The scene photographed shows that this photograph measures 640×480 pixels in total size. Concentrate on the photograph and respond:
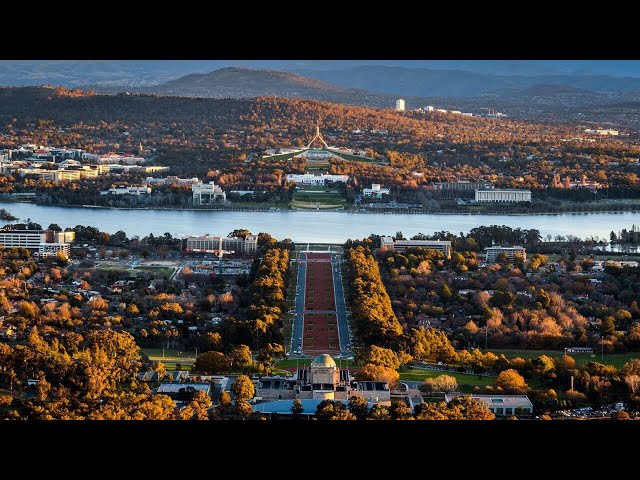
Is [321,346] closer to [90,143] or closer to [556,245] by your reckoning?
[556,245]

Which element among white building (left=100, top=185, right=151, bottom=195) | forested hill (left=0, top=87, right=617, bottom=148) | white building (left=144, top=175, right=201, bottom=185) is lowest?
white building (left=100, top=185, right=151, bottom=195)

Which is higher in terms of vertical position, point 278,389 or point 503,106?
point 503,106

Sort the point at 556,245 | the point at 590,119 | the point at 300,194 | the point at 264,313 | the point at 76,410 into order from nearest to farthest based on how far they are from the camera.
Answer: the point at 76,410, the point at 264,313, the point at 556,245, the point at 300,194, the point at 590,119

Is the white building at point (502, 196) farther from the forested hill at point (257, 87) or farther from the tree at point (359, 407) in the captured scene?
the forested hill at point (257, 87)

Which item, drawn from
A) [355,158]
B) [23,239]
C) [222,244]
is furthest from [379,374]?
[355,158]

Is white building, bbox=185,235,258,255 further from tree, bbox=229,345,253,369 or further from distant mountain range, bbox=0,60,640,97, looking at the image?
distant mountain range, bbox=0,60,640,97

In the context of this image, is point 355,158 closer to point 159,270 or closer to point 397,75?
point 159,270

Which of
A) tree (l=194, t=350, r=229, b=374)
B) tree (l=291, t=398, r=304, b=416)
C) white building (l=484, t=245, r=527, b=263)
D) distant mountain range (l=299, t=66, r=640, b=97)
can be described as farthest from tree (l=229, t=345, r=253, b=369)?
distant mountain range (l=299, t=66, r=640, b=97)
